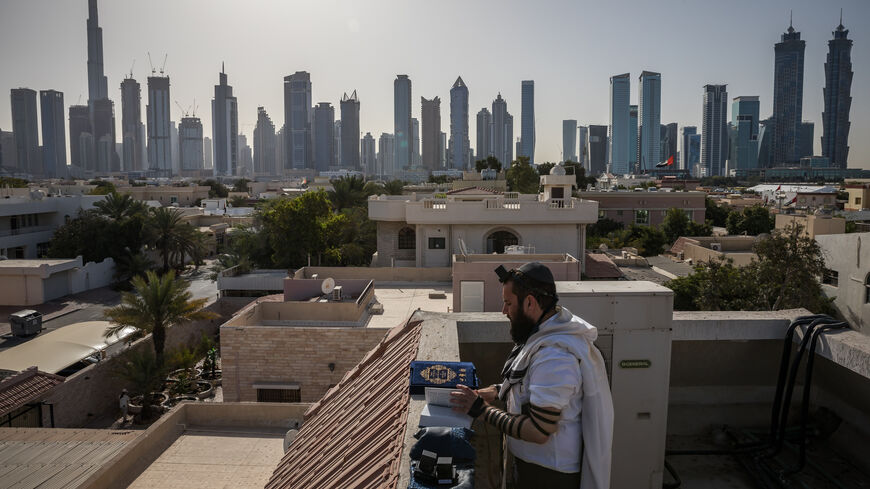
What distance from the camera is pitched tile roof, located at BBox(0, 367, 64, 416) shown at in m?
13.1

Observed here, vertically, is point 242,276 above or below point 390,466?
below

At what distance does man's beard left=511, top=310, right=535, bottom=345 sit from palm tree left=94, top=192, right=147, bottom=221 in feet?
135

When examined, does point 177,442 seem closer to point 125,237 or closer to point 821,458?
point 821,458

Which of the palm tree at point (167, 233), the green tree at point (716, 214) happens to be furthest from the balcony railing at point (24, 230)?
the green tree at point (716, 214)

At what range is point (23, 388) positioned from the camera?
13719mm

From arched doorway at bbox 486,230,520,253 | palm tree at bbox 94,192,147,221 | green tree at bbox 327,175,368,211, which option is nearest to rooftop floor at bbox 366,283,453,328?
arched doorway at bbox 486,230,520,253

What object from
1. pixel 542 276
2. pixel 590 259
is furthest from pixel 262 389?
pixel 590 259

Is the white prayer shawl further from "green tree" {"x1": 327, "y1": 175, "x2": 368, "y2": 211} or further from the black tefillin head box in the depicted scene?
"green tree" {"x1": 327, "y1": 175, "x2": 368, "y2": 211}

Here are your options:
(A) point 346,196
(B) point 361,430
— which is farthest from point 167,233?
(B) point 361,430

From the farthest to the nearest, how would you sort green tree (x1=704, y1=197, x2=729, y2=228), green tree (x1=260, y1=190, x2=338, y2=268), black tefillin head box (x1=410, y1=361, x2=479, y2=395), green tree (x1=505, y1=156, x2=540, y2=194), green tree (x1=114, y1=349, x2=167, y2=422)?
green tree (x1=704, y1=197, x2=729, y2=228), green tree (x1=505, y1=156, x2=540, y2=194), green tree (x1=260, y1=190, x2=338, y2=268), green tree (x1=114, y1=349, x2=167, y2=422), black tefillin head box (x1=410, y1=361, x2=479, y2=395)

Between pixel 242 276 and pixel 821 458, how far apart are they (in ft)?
79.6

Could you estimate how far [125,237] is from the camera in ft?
122

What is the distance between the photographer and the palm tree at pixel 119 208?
38.8 meters

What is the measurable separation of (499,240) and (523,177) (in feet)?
109
